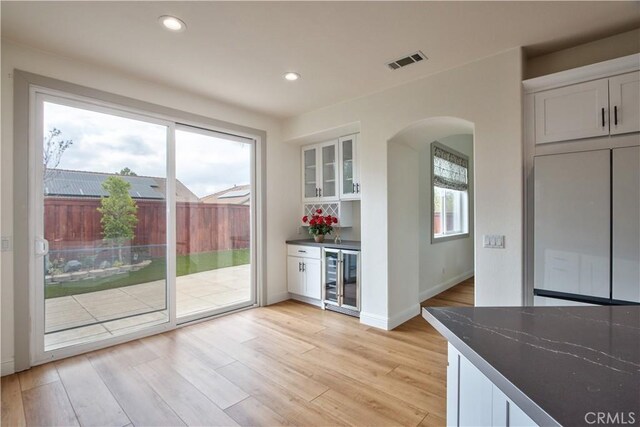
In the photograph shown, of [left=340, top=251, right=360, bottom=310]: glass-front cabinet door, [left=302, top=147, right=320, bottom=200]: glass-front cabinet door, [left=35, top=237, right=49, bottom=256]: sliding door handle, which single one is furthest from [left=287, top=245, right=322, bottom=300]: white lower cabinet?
[left=35, top=237, right=49, bottom=256]: sliding door handle

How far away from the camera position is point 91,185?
292cm

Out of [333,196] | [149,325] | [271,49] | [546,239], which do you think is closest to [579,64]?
[546,239]

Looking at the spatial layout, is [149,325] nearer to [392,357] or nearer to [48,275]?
[48,275]

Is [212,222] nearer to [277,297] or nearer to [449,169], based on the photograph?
[277,297]

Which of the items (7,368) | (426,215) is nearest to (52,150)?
(7,368)

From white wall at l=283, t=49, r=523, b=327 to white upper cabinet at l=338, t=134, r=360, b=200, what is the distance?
39 centimetres

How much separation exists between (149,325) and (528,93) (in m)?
4.35

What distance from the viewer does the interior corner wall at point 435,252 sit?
4527 mm

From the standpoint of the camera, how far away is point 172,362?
2635 millimetres

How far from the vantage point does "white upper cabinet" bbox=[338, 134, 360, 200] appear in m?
4.00

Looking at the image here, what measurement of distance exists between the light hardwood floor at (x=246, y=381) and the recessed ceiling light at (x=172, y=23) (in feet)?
8.90

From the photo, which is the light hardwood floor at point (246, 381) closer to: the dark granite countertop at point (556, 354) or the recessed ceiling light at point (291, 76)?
the dark granite countertop at point (556, 354)

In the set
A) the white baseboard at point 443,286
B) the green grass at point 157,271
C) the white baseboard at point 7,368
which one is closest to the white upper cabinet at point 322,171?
the green grass at point 157,271

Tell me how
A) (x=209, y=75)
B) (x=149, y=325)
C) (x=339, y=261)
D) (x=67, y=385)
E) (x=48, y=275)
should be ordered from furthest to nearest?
(x=339, y=261) < (x=149, y=325) < (x=209, y=75) < (x=48, y=275) < (x=67, y=385)
